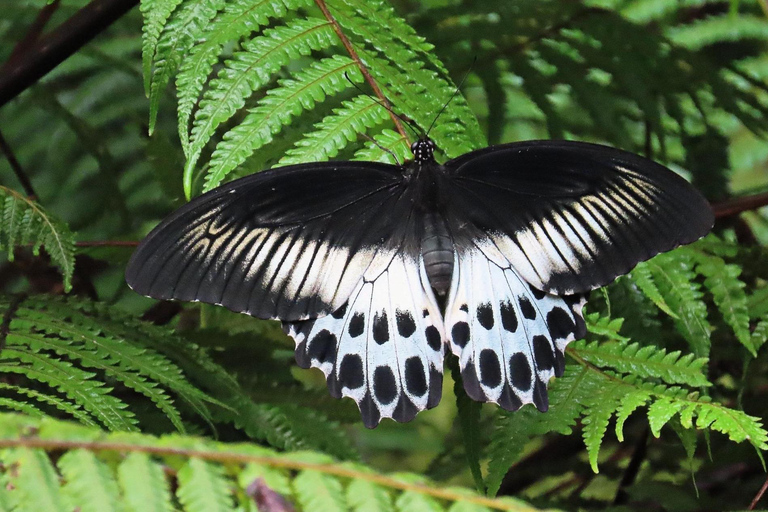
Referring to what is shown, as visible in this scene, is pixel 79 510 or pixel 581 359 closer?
pixel 79 510

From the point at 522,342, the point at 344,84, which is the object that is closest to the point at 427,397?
the point at 522,342

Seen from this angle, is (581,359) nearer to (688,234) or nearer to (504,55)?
(688,234)

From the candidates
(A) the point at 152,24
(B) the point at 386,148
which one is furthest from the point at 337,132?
(A) the point at 152,24

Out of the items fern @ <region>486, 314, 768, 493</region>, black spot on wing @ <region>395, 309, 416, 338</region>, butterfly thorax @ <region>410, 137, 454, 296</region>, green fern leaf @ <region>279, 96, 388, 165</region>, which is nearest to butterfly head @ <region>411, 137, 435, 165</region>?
butterfly thorax @ <region>410, 137, 454, 296</region>

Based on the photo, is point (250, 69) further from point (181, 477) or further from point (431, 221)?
point (181, 477)

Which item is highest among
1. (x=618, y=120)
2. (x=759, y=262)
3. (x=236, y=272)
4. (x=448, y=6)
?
(x=448, y=6)

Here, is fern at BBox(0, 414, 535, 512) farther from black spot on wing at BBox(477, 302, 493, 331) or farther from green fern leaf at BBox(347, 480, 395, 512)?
black spot on wing at BBox(477, 302, 493, 331)

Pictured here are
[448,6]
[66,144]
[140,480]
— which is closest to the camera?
[140,480]
